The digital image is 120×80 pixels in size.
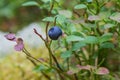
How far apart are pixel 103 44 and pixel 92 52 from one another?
146mm

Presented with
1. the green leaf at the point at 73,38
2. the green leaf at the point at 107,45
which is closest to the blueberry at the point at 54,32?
the green leaf at the point at 73,38

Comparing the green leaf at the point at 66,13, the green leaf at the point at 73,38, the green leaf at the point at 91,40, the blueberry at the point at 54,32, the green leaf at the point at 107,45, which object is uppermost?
the blueberry at the point at 54,32

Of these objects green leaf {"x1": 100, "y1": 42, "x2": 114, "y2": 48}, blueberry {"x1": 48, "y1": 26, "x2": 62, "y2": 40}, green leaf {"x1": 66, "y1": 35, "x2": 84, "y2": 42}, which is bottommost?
green leaf {"x1": 100, "y1": 42, "x2": 114, "y2": 48}

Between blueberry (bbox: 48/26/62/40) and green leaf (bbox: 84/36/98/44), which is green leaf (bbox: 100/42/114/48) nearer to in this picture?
green leaf (bbox: 84/36/98/44)

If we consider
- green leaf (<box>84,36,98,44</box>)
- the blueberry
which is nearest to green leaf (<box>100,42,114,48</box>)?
green leaf (<box>84,36,98,44</box>)

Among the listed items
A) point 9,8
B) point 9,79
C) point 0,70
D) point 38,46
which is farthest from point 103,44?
point 9,8

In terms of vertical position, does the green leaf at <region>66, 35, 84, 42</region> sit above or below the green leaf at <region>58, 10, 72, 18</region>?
below

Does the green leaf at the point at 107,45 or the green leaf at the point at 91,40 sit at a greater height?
the green leaf at the point at 91,40

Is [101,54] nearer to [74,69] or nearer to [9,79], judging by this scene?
[74,69]

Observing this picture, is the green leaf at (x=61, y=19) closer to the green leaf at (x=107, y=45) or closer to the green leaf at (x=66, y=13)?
the green leaf at (x=66, y=13)

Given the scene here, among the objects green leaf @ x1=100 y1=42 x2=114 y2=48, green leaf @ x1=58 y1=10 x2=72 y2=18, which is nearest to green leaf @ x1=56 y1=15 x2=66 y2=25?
green leaf @ x1=58 y1=10 x2=72 y2=18

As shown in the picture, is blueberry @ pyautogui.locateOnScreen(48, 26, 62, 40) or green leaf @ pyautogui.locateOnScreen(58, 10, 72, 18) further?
green leaf @ pyautogui.locateOnScreen(58, 10, 72, 18)

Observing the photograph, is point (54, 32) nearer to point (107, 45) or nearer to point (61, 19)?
point (61, 19)

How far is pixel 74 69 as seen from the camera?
1.16m
